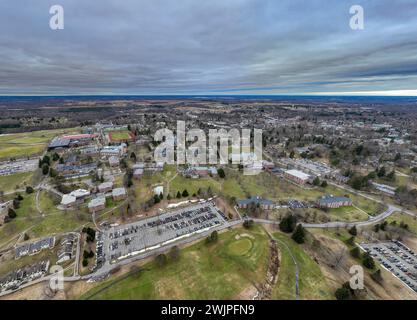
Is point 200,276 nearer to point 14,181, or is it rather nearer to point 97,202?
point 97,202

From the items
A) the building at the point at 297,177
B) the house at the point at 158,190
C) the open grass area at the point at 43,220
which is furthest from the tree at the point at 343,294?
the open grass area at the point at 43,220

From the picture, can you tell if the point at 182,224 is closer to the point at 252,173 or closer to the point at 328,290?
the point at 328,290

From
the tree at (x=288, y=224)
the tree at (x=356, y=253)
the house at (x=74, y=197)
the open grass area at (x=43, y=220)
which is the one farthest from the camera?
the house at (x=74, y=197)

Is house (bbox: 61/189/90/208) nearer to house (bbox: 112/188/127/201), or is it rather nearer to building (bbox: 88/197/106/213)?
building (bbox: 88/197/106/213)

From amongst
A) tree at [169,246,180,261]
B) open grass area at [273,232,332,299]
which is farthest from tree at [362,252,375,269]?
tree at [169,246,180,261]

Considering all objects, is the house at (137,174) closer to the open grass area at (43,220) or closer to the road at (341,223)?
the open grass area at (43,220)
